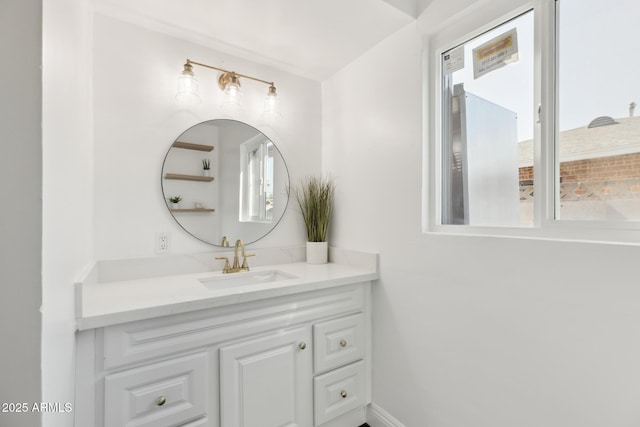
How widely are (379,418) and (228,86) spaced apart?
82.8 inches

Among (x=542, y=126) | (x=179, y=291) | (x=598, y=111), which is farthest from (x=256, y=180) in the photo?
(x=598, y=111)

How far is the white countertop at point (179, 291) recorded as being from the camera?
3.30 feet

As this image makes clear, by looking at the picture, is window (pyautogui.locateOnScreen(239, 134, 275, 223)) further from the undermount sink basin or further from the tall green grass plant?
the undermount sink basin

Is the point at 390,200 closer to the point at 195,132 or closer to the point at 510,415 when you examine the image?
the point at 510,415

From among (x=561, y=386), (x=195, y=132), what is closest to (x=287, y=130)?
(x=195, y=132)

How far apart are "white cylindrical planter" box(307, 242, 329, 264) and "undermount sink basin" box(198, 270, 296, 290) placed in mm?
284

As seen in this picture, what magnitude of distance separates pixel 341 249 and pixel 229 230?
2.42 feet

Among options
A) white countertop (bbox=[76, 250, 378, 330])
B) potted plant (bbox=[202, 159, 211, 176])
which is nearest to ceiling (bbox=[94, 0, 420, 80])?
potted plant (bbox=[202, 159, 211, 176])

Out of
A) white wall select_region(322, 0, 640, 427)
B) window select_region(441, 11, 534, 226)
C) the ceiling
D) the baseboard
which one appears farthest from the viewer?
the baseboard

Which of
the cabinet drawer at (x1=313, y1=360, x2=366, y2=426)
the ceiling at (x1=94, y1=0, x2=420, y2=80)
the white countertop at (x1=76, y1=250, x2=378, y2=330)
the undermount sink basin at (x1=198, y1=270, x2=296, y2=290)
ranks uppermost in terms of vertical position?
the ceiling at (x1=94, y1=0, x2=420, y2=80)

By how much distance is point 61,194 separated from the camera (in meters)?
0.79

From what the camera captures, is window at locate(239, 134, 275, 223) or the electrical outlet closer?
the electrical outlet
